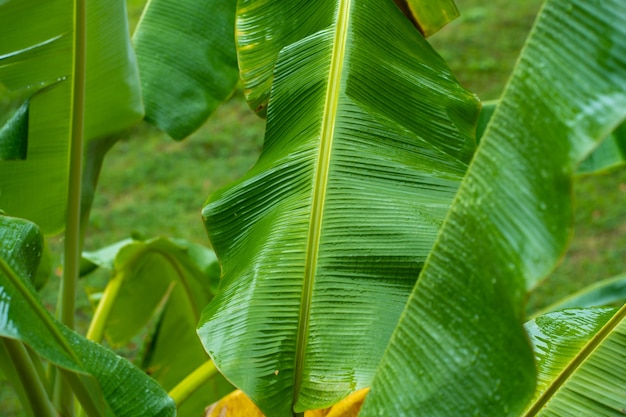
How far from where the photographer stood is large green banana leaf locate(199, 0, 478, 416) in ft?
3.07

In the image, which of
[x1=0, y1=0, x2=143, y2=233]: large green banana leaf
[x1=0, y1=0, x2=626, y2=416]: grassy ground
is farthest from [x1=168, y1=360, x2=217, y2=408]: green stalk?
[x1=0, y1=0, x2=626, y2=416]: grassy ground

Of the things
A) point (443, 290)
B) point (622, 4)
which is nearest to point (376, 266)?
point (443, 290)

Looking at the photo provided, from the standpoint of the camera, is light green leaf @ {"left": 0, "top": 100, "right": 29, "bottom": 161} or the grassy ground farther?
the grassy ground

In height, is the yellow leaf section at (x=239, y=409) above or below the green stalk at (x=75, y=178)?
below

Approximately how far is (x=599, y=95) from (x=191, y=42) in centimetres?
116

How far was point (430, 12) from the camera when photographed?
1.29 m

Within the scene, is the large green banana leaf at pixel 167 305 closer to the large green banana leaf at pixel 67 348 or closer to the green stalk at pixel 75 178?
the green stalk at pixel 75 178

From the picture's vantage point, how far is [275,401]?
0.93 m

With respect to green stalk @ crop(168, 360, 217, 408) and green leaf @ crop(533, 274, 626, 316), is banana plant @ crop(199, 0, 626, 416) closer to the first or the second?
green stalk @ crop(168, 360, 217, 408)

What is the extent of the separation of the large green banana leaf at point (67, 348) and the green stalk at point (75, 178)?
1.28 feet

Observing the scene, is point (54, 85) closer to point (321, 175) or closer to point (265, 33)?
point (265, 33)

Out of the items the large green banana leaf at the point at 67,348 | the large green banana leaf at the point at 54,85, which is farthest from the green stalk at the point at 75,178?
the large green banana leaf at the point at 67,348

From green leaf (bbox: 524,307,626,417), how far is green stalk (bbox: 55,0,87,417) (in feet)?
2.70

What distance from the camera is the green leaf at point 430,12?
1278 millimetres
